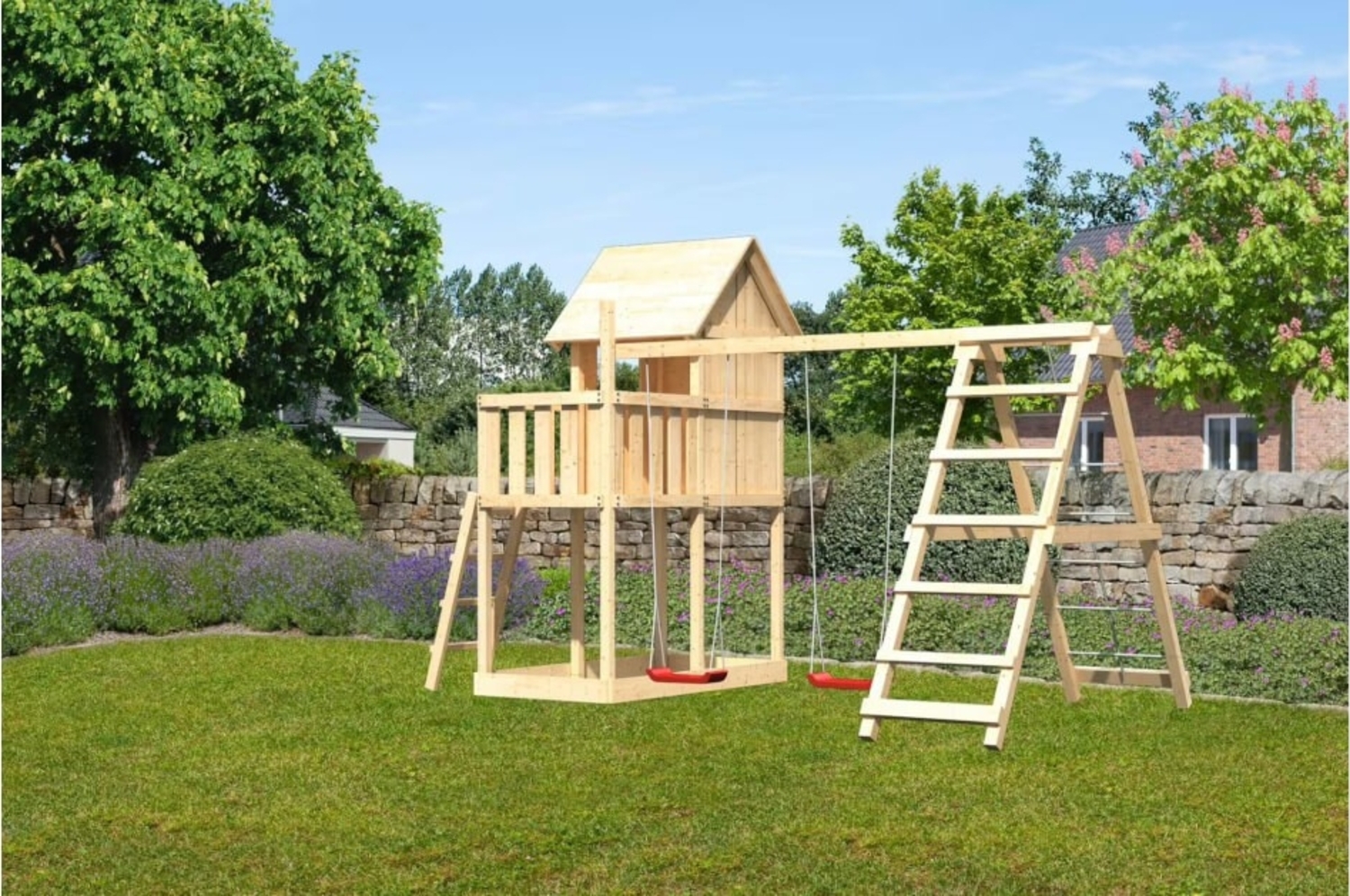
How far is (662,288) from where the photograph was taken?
9.46 metres

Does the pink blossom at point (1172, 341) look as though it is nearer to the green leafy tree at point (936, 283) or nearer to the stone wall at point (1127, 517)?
the stone wall at point (1127, 517)

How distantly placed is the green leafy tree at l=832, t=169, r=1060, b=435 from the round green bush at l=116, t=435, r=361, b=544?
14.5 m

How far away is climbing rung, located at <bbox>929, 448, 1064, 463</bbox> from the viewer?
7.53 m

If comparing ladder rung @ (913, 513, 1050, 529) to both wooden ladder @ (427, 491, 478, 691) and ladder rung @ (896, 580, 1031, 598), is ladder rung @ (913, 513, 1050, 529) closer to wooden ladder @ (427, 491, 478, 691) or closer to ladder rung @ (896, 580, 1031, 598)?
ladder rung @ (896, 580, 1031, 598)

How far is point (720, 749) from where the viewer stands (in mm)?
10406

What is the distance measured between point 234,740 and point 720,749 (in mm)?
3106

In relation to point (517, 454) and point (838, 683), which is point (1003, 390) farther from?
point (517, 454)

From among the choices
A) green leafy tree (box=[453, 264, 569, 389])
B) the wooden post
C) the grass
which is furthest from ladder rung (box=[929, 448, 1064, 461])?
green leafy tree (box=[453, 264, 569, 389])

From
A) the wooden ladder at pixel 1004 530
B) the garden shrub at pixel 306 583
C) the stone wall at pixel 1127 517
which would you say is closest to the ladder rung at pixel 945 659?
the wooden ladder at pixel 1004 530

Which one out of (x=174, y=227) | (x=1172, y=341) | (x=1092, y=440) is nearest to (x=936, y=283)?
(x=1092, y=440)

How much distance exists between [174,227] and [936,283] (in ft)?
51.6

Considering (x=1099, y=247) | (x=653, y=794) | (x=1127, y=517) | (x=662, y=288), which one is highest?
(x=1099, y=247)

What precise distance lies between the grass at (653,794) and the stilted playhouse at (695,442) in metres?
0.61

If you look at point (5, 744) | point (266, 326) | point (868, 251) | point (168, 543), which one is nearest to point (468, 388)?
point (868, 251)
